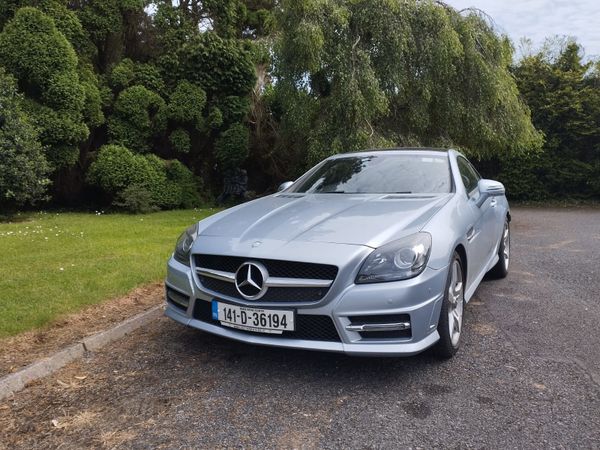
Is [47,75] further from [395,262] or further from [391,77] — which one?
[395,262]

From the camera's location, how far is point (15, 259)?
20.4ft

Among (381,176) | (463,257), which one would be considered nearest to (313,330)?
(463,257)

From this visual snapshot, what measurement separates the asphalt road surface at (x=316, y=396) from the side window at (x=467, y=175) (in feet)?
4.11

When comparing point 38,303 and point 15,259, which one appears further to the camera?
point 15,259

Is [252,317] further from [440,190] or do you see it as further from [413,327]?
[440,190]

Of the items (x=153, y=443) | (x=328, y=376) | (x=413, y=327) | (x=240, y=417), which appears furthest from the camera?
(x=328, y=376)

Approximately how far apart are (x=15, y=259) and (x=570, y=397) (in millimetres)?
6222

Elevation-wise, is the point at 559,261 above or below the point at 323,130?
below

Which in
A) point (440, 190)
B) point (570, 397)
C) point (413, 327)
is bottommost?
point (570, 397)

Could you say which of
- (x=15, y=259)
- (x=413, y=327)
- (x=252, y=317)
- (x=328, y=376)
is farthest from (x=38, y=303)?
(x=413, y=327)

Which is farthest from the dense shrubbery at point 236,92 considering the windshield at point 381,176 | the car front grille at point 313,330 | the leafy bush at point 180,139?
the car front grille at point 313,330

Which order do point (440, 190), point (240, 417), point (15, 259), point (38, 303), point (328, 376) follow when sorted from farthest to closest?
point (15, 259) < point (38, 303) < point (440, 190) < point (328, 376) < point (240, 417)

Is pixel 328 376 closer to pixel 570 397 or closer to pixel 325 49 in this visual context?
pixel 570 397

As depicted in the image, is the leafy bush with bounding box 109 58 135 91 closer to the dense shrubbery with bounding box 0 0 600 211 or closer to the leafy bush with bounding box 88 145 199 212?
the dense shrubbery with bounding box 0 0 600 211
